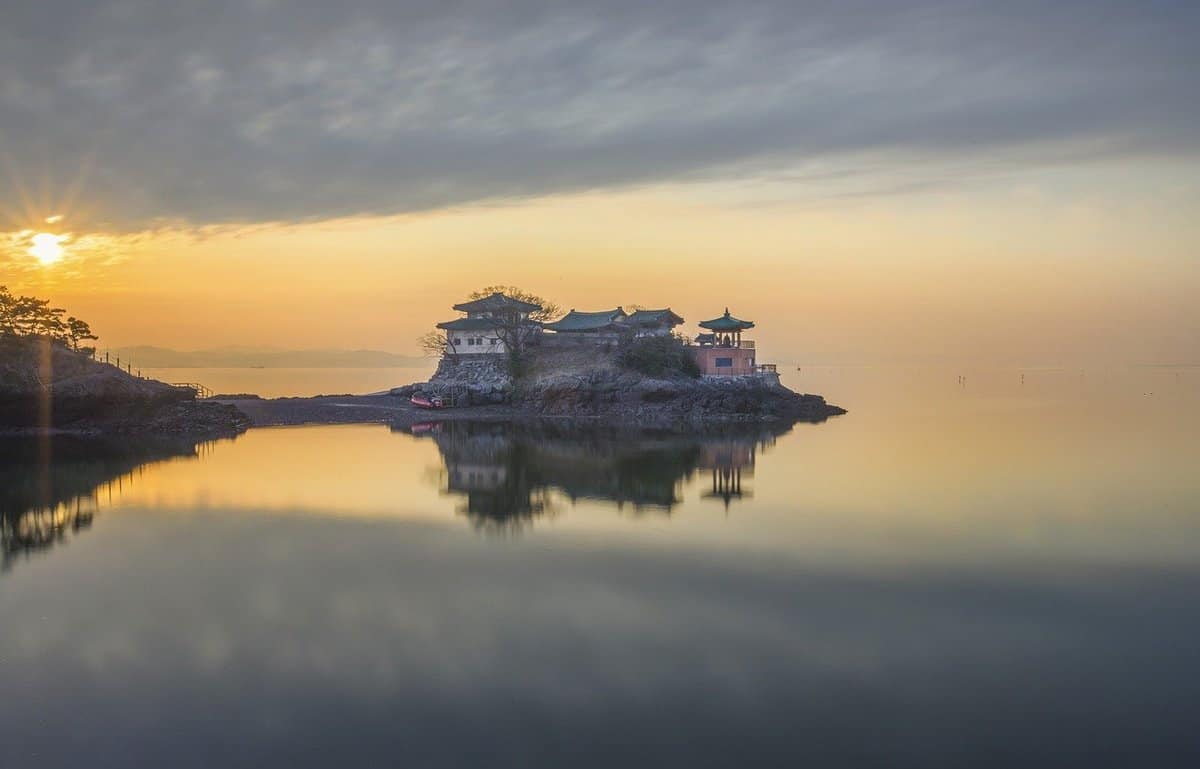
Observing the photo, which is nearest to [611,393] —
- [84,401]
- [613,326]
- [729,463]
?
[613,326]

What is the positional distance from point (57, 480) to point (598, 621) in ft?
83.4

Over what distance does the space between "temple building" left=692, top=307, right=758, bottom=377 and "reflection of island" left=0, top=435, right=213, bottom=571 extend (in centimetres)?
3967

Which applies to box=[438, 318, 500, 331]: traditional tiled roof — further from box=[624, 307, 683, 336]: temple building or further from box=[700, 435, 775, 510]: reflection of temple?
box=[700, 435, 775, 510]: reflection of temple

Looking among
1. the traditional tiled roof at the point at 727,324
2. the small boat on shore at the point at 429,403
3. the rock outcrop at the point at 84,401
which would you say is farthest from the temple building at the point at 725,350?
the rock outcrop at the point at 84,401

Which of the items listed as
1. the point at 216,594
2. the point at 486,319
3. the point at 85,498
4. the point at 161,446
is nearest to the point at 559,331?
the point at 486,319

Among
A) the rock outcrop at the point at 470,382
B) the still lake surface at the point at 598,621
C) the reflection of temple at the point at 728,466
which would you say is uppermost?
the rock outcrop at the point at 470,382

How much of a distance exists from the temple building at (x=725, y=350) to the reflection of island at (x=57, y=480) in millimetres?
39669

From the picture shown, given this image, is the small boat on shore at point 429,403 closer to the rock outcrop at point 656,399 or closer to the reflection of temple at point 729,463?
the rock outcrop at point 656,399

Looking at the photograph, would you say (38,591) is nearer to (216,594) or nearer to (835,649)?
(216,594)

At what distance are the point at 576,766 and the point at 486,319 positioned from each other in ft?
202

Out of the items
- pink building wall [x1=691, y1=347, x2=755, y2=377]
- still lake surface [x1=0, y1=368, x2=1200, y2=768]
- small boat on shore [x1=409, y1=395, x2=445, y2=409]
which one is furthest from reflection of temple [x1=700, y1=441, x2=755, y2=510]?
small boat on shore [x1=409, y1=395, x2=445, y2=409]

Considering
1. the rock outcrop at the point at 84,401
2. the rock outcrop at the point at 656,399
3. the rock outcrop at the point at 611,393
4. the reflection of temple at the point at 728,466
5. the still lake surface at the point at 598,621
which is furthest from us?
the rock outcrop at the point at 611,393

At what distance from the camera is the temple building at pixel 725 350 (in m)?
66.2

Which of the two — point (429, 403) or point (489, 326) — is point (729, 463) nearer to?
point (429, 403)
